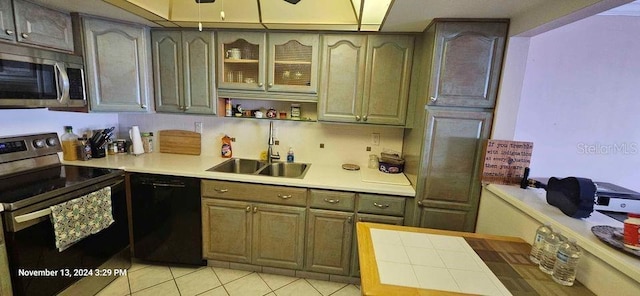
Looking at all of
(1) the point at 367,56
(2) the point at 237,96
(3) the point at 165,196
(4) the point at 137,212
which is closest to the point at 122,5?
(2) the point at 237,96

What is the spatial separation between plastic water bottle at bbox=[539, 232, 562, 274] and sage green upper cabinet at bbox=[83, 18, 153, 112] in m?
2.88

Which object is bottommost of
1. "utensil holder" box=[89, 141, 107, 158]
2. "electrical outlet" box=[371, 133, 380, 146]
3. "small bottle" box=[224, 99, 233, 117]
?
"utensil holder" box=[89, 141, 107, 158]

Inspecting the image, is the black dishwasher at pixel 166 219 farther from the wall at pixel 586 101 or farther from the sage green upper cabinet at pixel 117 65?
the wall at pixel 586 101

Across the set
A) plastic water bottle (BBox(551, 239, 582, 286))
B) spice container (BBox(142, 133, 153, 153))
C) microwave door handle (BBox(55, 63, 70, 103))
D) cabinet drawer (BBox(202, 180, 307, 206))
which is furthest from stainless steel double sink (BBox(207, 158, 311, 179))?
plastic water bottle (BBox(551, 239, 582, 286))

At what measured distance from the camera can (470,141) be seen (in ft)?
6.14

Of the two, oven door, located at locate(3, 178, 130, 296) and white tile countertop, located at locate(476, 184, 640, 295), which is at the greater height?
white tile countertop, located at locate(476, 184, 640, 295)

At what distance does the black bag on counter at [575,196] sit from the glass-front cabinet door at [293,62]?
1676 millimetres

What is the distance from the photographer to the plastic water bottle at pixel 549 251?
114 cm

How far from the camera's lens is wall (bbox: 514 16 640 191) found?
1.87 m

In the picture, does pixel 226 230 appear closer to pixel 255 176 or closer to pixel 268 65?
pixel 255 176

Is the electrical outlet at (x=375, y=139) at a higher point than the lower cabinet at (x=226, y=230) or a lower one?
higher

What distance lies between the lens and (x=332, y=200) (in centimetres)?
205

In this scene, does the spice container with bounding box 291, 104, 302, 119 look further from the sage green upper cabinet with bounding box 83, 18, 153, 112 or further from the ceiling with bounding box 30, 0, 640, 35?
the sage green upper cabinet with bounding box 83, 18, 153, 112

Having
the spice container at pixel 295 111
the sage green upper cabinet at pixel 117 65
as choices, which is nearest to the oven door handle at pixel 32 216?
the sage green upper cabinet at pixel 117 65
